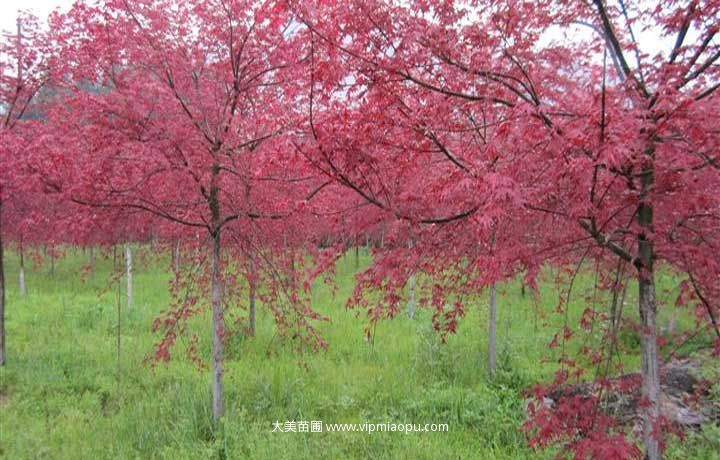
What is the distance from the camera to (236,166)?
4648 millimetres

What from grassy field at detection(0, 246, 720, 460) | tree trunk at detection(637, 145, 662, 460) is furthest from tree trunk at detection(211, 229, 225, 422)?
tree trunk at detection(637, 145, 662, 460)

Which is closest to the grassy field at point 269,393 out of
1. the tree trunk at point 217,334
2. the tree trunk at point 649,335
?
the tree trunk at point 217,334

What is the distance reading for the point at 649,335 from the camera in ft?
9.20

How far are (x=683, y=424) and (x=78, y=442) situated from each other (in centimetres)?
604

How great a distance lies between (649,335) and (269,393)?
13.7ft

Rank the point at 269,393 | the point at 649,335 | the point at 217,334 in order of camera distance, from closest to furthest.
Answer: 1. the point at 649,335
2. the point at 217,334
3. the point at 269,393

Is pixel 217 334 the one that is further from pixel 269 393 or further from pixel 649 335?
pixel 649 335

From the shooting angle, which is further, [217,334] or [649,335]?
[217,334]

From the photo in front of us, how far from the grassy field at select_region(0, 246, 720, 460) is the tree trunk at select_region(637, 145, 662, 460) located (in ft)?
3.40

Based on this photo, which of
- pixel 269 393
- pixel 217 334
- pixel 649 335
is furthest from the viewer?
pixel 269 393

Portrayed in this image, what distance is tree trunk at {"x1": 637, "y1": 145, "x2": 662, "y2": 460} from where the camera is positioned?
2.70 m

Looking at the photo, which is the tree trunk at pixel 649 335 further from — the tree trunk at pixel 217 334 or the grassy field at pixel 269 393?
the tree trunk at pixel 217 334

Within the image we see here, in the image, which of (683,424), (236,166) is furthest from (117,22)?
(683,424)

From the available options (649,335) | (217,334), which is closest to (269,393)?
(217,334)
